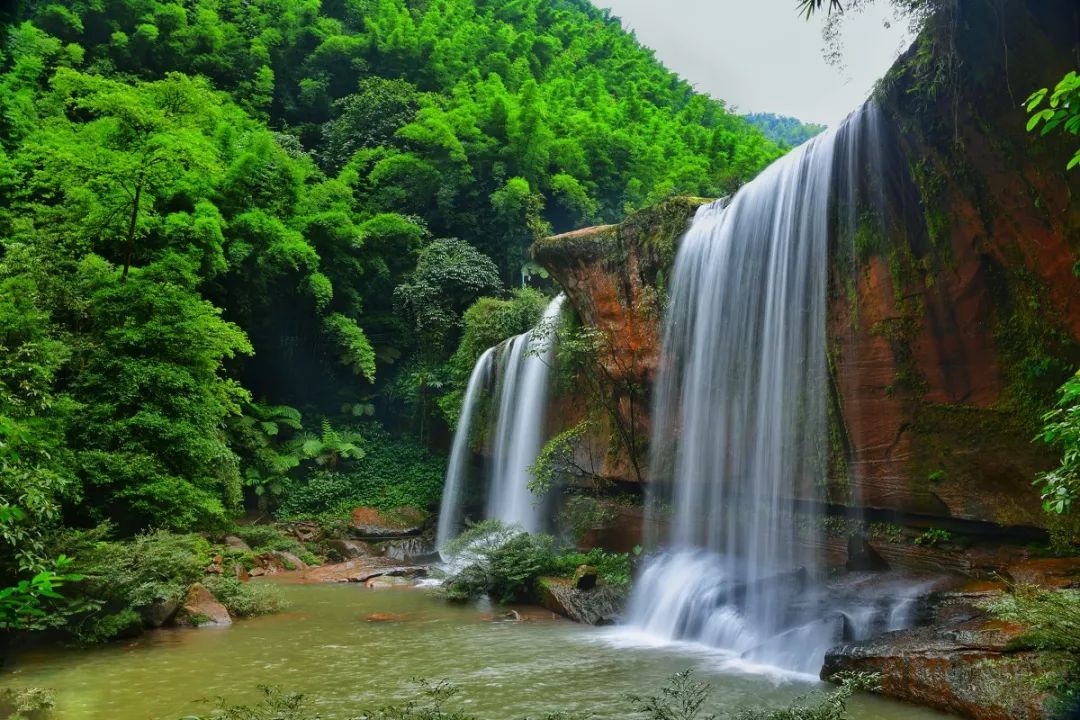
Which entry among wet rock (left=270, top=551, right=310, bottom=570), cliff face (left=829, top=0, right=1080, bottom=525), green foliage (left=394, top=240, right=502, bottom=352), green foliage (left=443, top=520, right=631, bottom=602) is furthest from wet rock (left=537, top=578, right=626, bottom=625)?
green foliage (left=394, top=240, right=502, bottom=352)

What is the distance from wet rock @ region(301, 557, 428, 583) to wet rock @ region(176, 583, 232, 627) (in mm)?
4597

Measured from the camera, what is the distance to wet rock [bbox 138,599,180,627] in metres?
9.54

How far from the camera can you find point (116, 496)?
32.7 feet

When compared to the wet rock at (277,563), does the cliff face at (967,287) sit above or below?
above

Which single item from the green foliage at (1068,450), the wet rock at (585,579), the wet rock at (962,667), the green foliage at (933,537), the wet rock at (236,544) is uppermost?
the green foliage at (1068,450)

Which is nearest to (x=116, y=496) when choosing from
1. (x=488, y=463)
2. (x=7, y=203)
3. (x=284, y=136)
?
(x=7, y=203)

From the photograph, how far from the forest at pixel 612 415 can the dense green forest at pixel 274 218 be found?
0.41 feet

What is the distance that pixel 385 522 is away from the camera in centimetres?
2059

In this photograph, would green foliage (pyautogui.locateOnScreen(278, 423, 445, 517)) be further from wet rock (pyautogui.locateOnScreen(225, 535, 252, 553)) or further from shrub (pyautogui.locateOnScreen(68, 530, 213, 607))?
shrub (pyautogui.locateOnScreen(68, 530, 213, 607))

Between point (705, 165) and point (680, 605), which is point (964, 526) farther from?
point (705, 165)

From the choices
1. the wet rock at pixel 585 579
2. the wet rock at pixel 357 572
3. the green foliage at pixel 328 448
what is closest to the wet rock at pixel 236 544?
the wet rock at pixel 357 572

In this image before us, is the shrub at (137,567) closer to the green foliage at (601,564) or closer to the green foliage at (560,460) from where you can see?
the green foliage at (601,564)

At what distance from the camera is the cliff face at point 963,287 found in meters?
7.36

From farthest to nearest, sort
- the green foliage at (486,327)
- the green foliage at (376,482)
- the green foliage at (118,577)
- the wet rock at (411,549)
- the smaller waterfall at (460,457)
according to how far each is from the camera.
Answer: the green foliage at (376,482), the green foliage at (486,327), the smaller waterfall at (460,457), the wet rock at (411,549), the green foliage at (118,577)
